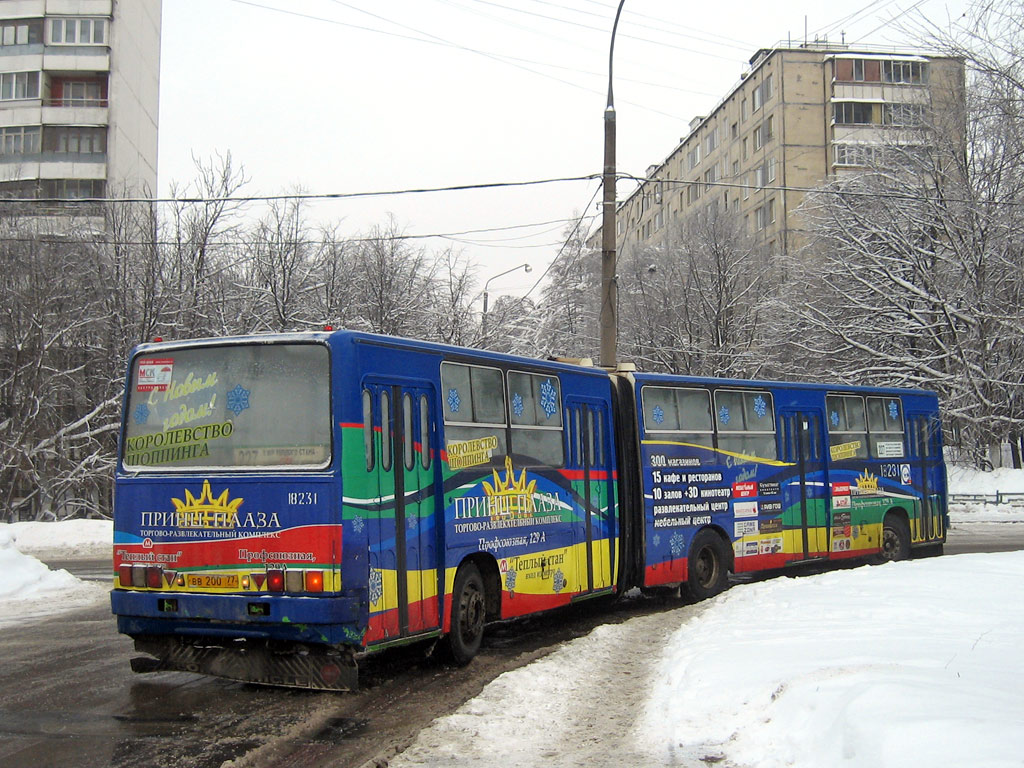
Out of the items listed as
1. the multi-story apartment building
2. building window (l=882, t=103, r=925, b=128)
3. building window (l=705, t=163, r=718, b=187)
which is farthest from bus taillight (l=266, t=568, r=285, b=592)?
building window (l=705, t=163, r=718, b=187)

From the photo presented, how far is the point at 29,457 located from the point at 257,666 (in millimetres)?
25516

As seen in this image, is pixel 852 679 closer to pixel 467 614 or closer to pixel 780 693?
pixel 780 693

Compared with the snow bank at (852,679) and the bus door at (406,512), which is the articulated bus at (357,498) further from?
the snow bank at (852,679)

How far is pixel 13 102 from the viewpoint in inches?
1986

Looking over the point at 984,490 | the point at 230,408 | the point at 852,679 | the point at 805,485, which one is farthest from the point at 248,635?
the point at 984,490

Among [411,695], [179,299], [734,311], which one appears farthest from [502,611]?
[734,311]

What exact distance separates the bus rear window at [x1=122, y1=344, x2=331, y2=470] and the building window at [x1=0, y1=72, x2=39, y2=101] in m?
48.8

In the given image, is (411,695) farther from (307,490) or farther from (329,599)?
(307,490)

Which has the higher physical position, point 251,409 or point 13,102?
point 13,102

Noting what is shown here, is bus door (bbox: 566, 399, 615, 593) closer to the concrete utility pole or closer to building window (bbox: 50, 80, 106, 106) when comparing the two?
the concrete utility pole

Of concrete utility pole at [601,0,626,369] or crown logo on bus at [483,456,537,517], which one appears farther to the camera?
concrete utility pole at [601,0,626,369]

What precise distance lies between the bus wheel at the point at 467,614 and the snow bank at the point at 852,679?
179 cm

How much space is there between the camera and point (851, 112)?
6366 centimetres

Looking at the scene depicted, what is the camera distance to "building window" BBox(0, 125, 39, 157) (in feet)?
165
